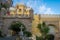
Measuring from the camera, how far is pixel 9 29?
47469 mm

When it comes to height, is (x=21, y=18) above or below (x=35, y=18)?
above

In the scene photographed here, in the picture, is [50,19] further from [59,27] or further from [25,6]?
[25,6]

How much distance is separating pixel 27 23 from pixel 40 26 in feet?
15.6

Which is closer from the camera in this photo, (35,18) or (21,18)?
(21,18)

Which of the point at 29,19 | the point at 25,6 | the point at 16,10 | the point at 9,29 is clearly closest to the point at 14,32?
the point at 9,29

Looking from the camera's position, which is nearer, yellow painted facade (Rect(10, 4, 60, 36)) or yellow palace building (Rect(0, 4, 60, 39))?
yellow palace building (Rect(0, 4, 60, 39))

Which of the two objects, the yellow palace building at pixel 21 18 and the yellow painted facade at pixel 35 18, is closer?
the yellow palace building at pixel 21 18

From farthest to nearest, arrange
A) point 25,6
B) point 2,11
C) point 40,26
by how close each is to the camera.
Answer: point 25,6, point 2,11, point 40,26

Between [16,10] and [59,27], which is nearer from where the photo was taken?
[16,10]

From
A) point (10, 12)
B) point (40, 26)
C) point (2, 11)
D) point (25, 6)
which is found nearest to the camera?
point (40, 26)

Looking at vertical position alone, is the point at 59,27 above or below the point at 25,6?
below

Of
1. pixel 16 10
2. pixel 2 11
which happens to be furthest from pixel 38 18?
pixel 2 11

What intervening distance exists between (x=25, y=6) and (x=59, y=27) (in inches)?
423

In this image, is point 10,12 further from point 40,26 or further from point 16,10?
point 40,26
